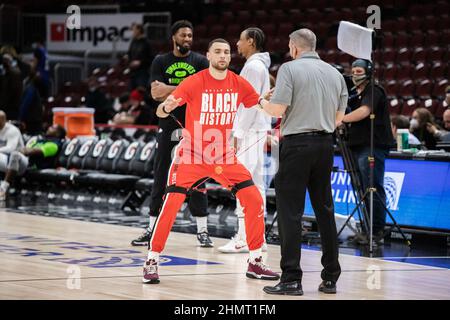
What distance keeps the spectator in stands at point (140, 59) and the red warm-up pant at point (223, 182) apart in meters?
12.4

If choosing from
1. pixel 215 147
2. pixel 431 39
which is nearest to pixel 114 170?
pixel 431 39

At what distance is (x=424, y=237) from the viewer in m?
11.1

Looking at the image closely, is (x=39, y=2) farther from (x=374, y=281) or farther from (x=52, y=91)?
(x=374, y=281)

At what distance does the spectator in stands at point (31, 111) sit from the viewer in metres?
18.7

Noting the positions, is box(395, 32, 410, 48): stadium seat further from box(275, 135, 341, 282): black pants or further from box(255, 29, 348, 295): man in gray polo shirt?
box(275, 135, 341, 282): black pants

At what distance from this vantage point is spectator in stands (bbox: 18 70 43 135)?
734 inches

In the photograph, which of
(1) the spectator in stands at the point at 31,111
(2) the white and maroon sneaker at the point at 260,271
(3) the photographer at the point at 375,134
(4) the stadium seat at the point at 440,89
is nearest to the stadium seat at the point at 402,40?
(4) the stadium seat at the point at 440,89

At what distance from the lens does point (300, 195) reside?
23.5 ft

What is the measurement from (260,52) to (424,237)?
3128 mm

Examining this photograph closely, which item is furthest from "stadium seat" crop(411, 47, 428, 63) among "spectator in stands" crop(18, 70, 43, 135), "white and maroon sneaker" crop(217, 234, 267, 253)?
"white and maroon sneaker" crop(217, 234, 267, 253)

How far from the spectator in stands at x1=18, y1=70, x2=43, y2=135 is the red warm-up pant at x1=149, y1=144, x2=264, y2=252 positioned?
11205mm

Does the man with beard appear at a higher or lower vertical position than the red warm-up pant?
higher
